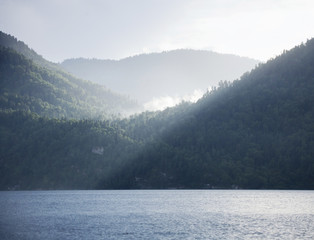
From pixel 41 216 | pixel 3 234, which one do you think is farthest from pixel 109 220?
pixel 3 234

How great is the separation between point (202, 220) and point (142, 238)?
44478 millimetres

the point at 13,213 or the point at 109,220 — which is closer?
the point at 109,220

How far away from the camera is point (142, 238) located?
114 metres

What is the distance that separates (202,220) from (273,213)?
123 ft

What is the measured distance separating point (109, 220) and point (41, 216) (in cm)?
3222

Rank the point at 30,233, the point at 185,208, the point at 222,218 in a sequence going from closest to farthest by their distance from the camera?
1. the point at 30,233
2. the point at 222,218
3. the point at 185,208

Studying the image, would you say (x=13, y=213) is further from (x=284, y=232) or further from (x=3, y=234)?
(x=284, y=232)

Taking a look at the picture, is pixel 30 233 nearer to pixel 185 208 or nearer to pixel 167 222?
pixel 167 222

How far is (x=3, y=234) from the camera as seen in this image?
119m

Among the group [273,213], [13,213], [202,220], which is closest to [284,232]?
[202,220]

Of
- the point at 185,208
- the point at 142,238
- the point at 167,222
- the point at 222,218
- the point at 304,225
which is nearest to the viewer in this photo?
the point at 142,238

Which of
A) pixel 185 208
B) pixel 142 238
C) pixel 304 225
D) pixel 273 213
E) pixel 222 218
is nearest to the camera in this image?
pixel 142 238

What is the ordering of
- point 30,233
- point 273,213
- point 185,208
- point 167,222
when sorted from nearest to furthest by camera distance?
1. point 30,233
2. point 167,222
3. point 273,213
4. point 185,208

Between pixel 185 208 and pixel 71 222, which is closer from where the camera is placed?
pixel 71 222
